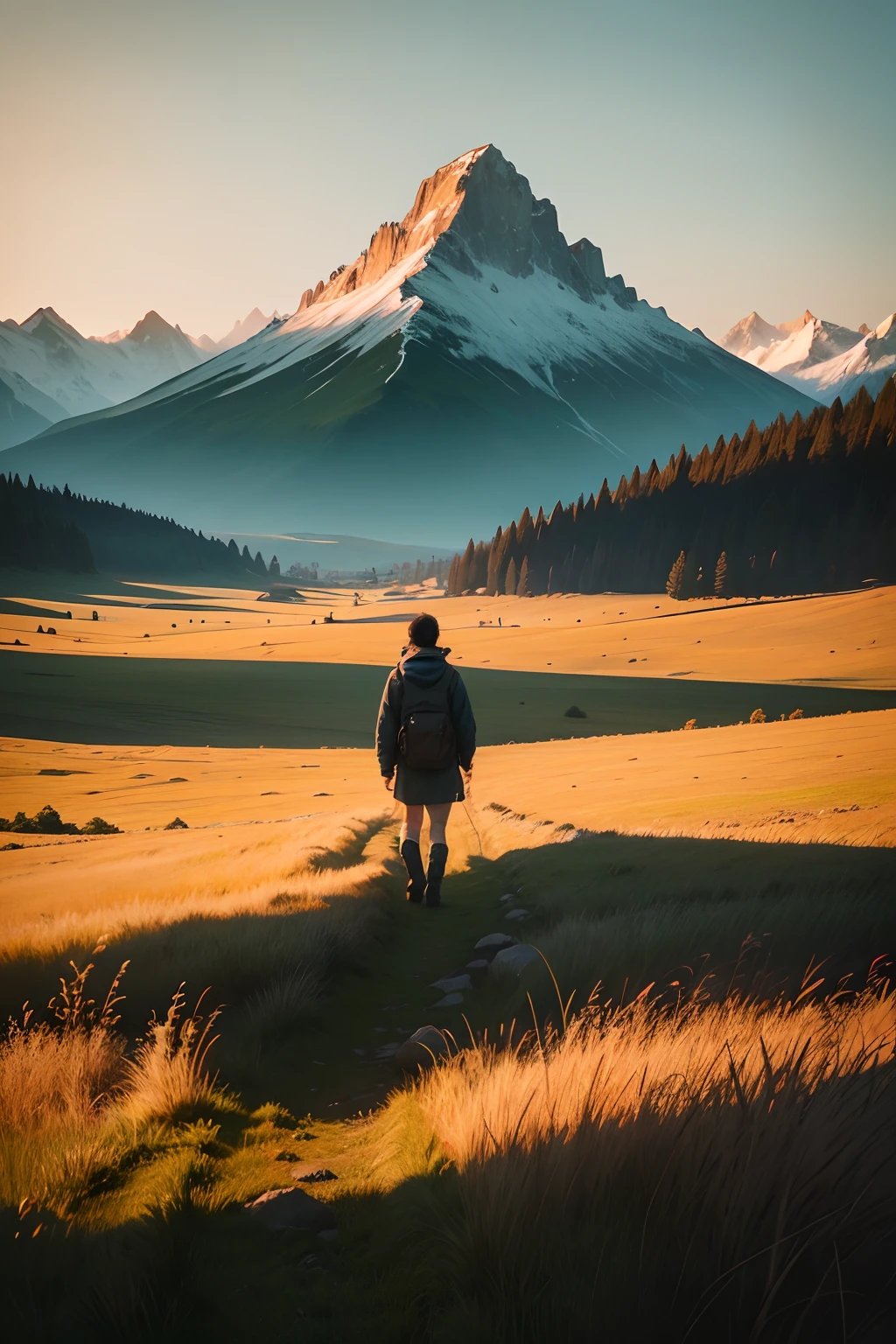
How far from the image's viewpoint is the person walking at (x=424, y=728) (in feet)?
35.6

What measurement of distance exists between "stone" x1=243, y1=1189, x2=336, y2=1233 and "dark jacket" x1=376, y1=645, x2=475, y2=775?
6761 millimetres

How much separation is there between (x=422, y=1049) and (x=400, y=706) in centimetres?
534

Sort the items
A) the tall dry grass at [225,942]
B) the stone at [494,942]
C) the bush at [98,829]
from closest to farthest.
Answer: the tall dry grass at [225,942]
the stone at [494,942]
the bush at [98,829]

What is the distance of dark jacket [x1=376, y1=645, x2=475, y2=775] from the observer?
1089 cm

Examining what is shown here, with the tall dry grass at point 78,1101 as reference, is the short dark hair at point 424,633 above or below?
above

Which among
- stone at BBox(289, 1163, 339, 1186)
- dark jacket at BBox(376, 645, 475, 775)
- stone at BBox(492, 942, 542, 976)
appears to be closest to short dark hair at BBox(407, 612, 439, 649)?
dark jacket at BBox(376, 645, 475, 775)

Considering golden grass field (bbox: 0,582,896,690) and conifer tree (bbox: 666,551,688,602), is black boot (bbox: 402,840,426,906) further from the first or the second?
conifer tree (bbox: 666,551,688,602)

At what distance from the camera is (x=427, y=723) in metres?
10.8

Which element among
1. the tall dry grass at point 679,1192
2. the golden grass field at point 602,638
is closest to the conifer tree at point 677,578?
the golden grass field at point 602,638

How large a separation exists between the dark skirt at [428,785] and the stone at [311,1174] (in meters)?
6.37

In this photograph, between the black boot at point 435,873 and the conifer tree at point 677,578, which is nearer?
the black boot at point 435,873

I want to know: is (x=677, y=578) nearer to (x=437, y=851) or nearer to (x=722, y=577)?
(x=722, y=577)

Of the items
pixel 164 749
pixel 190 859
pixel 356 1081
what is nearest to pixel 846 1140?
pixel 356 1081

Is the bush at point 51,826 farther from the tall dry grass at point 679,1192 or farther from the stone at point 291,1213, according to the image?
the tall dry grass at point 679,1192
